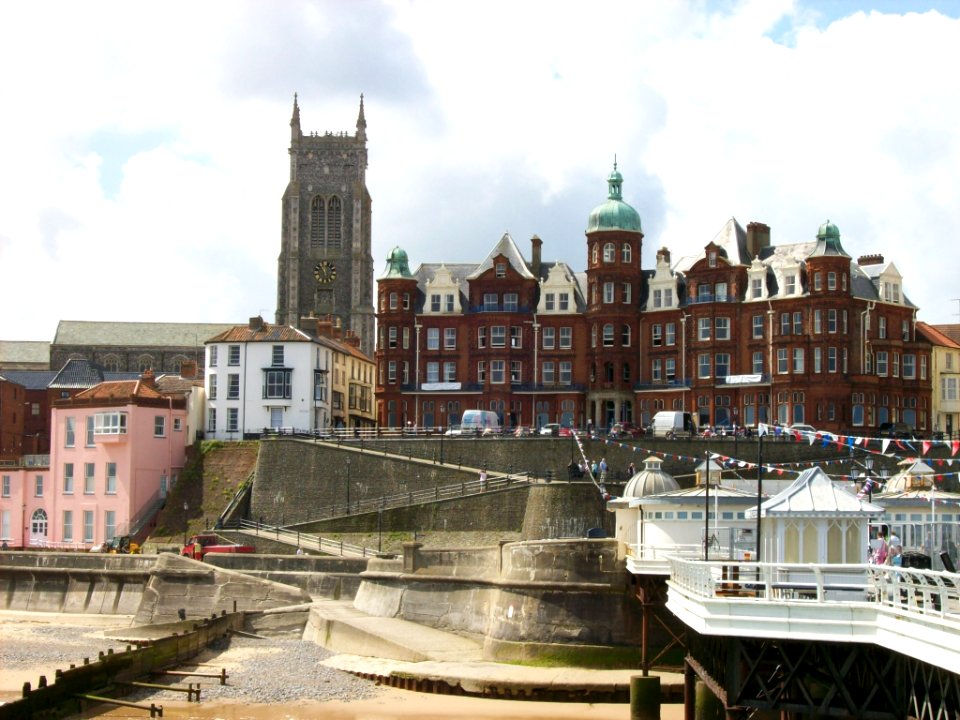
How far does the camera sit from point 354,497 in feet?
232

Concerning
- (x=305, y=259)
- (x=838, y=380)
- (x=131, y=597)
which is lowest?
(x=131, y=597)

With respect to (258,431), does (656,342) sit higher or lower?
higher

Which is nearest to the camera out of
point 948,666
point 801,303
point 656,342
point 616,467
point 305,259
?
point 948,666

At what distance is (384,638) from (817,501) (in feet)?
73.6

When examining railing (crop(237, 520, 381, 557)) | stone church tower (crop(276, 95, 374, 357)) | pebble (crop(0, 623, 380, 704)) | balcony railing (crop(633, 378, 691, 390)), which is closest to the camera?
pebble (crop(0, 623, 380, 704))

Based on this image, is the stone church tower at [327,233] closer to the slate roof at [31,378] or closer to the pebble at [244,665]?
the slate roof at [31,378]

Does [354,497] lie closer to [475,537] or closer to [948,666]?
[475,537]


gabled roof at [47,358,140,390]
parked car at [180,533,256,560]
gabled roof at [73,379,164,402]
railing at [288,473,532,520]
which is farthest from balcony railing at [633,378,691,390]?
gabled roof at [47,358,140,390]

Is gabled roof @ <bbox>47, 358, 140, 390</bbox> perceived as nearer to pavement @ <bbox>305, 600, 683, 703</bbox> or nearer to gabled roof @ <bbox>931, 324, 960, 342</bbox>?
pavement @ <bbox>305, 600, 683, 703</bbox>

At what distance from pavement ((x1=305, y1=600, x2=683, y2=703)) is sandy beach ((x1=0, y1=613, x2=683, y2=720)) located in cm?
43

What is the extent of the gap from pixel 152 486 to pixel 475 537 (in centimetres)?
2256

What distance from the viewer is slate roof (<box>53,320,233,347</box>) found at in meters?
126

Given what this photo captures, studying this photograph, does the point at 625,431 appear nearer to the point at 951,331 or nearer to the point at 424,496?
the point at 424,496

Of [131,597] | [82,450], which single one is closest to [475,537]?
[131,597]
